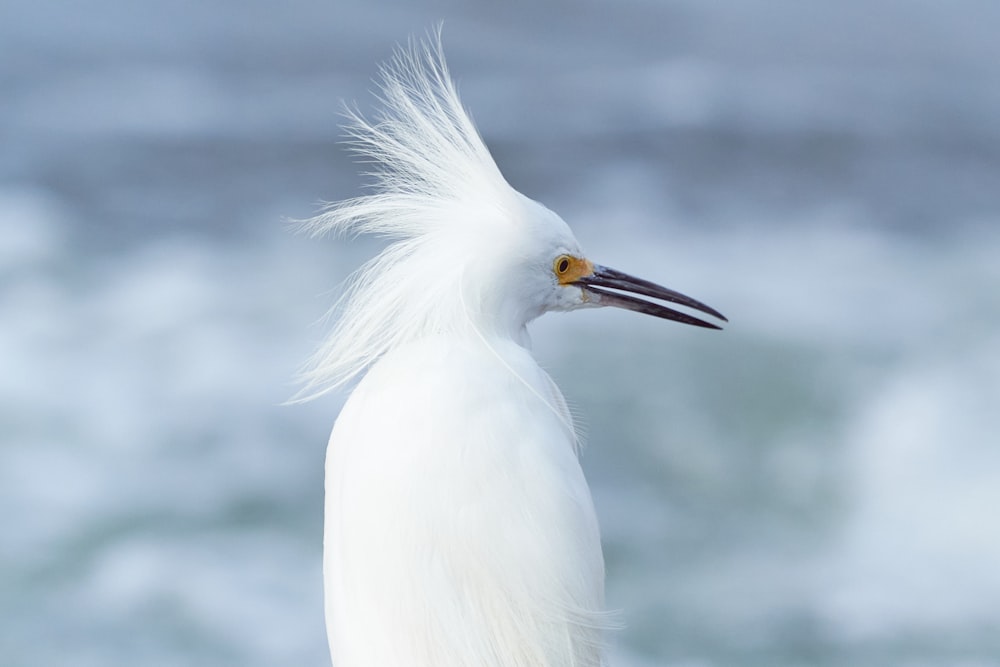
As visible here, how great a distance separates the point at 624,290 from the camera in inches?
60.1

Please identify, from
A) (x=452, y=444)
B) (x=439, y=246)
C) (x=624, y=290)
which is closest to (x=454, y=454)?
(x=452, y=444)

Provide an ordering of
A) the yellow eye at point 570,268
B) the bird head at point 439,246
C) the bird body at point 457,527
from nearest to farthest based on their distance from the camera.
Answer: the bird body at point 457,527
the bird head at point 439,246
the yellow eye at point 570,268

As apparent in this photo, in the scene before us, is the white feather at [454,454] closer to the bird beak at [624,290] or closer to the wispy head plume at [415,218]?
the wispy head plume at [415,218]

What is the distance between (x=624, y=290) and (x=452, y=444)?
0.44m

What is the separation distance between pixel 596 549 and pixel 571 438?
15cm

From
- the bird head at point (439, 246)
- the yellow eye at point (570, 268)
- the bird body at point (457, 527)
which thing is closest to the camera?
the bird body at point (457, 527)

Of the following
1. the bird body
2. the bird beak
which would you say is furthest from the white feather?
the bird beak

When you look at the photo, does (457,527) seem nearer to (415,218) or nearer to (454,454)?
(454,454)

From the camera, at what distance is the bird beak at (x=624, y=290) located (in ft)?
4.87

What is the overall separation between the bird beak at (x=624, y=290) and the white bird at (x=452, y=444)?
0.08m

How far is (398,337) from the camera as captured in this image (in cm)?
133

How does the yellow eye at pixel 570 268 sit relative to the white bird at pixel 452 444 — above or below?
above

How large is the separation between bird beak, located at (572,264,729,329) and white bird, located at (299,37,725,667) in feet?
0.26

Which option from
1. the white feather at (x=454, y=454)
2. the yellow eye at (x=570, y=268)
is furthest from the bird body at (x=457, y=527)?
the yellow eye at (x=570, y=268)
